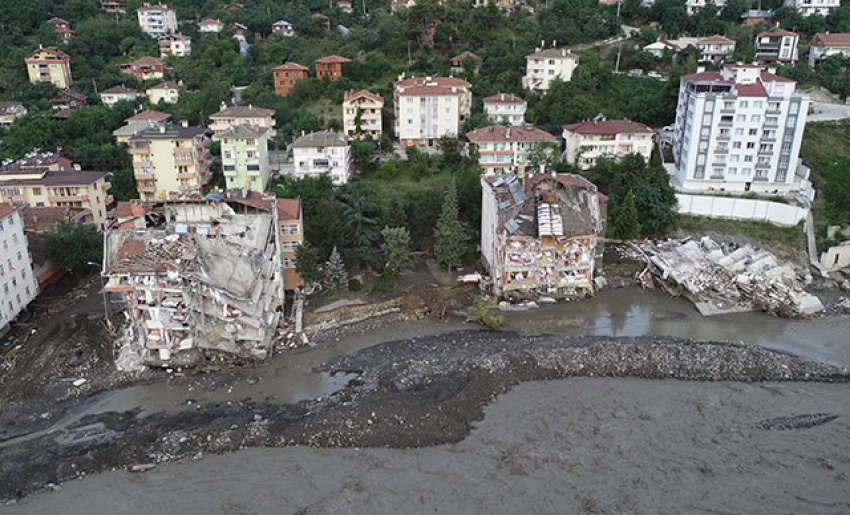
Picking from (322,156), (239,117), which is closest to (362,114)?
(322,156)

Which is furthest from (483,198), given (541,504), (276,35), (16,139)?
(276,35)

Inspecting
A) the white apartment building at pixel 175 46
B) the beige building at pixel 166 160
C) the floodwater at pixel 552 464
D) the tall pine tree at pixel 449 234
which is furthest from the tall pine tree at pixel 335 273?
the white apartment building at pixel 175 46

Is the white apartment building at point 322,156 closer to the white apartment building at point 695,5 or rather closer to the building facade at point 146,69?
the building facade at point 146,69

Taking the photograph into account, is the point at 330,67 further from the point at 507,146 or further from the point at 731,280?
the point at 731,280

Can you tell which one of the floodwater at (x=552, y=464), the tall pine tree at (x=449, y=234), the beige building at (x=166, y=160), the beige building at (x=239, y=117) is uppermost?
the beige building at (x=239, y=117)

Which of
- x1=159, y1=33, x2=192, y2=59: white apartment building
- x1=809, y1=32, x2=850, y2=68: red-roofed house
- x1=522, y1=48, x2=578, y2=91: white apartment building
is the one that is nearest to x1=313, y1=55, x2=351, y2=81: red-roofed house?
x1=522, y1=48, x2=578, y2=91: white apartment building

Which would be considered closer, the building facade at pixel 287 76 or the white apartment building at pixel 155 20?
the building facade at pixel 287 76
